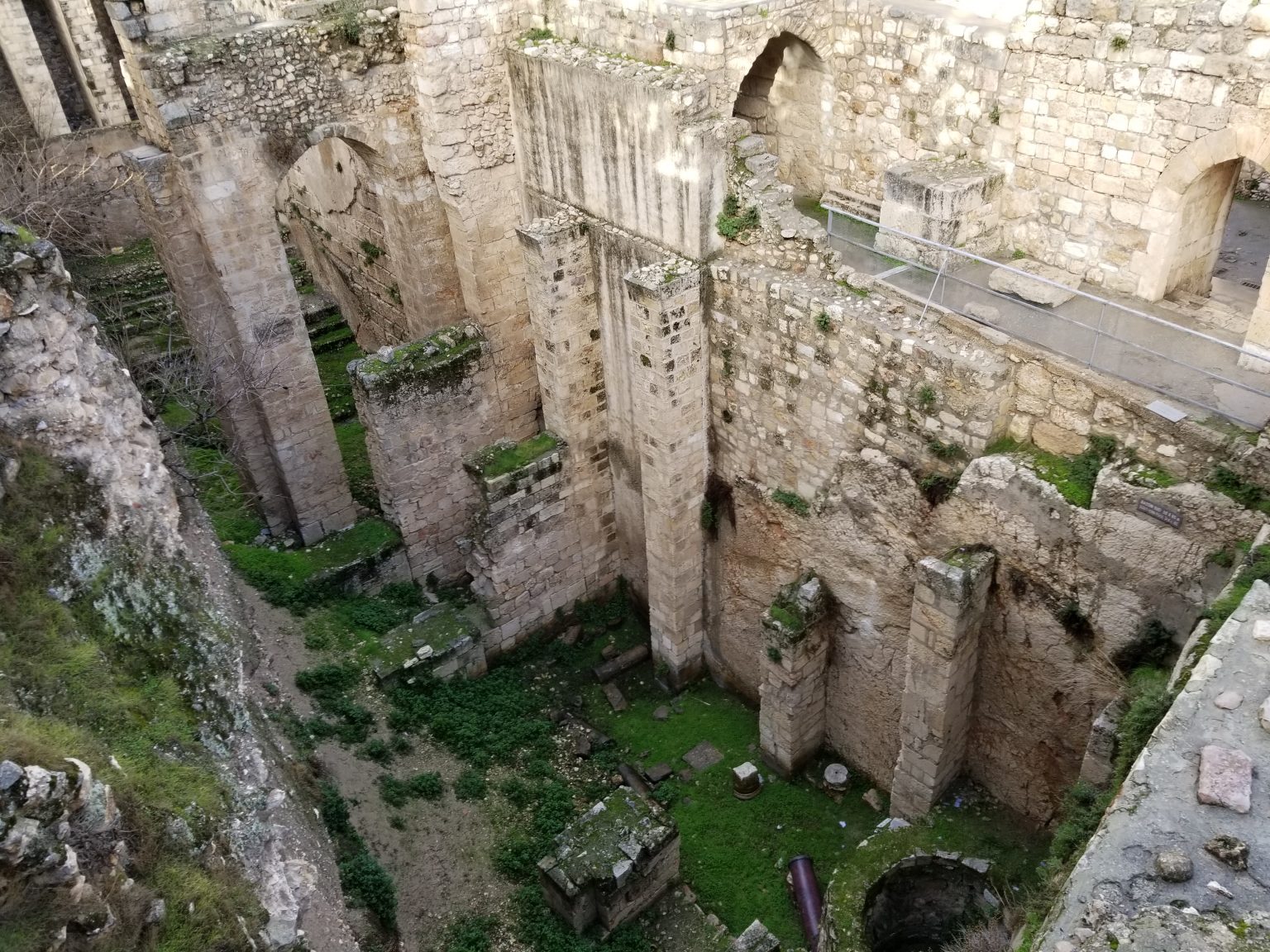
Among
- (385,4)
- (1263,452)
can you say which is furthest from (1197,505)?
(385,4)

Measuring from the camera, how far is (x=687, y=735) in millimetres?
11664

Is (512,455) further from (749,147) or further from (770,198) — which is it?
(749,147)

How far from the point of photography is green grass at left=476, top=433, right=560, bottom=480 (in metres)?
11.4

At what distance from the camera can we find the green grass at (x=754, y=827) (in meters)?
8.93

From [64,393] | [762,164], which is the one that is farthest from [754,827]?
[64,393]

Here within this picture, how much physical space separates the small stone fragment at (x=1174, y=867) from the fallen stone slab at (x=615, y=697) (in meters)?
8.33

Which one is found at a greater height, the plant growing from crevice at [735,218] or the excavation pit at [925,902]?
the plant growing from crevice at [735,218]

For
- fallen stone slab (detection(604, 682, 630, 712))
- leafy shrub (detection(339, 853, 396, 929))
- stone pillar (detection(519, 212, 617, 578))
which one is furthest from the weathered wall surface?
leafy shrub (detection(339, 853, 396, 929))

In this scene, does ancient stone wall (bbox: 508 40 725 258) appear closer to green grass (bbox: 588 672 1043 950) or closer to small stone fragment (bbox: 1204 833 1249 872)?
green grass (bbox: 588 672 1043 950)

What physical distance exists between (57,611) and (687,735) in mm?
7717

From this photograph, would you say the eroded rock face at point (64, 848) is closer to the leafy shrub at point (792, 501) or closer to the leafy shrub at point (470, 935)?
the leafy shrub at point (470, 935)

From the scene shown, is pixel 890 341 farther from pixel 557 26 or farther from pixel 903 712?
pixel 557 26

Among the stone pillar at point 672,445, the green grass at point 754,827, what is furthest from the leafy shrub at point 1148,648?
the stone pillar at point 672,445

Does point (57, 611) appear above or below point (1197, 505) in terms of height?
above
